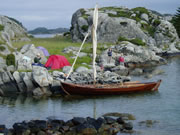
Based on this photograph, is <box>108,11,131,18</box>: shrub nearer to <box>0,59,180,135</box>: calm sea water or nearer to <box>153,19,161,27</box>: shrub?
<box>153,19,161,27</box>: shrub

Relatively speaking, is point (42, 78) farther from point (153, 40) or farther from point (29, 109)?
point (153, 40)

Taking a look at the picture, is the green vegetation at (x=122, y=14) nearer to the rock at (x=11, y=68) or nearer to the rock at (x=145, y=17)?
the rock at (x=145, y=17)

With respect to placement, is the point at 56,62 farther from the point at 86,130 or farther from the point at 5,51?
the point at 86,130

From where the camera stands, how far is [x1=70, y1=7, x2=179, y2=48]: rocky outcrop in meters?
91.8

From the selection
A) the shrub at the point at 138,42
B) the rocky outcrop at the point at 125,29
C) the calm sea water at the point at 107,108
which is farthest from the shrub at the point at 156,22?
the calm sea water at the point at 107,108

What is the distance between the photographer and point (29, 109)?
112 feet

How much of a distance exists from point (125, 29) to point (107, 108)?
61.3 metres

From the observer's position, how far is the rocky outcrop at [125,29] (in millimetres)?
91812

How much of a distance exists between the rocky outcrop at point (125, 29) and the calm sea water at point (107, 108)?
1979 inches

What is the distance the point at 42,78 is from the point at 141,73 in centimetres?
2254

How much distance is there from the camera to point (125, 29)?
303ft

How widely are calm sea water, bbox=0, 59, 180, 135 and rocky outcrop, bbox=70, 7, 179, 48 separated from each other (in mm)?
50268

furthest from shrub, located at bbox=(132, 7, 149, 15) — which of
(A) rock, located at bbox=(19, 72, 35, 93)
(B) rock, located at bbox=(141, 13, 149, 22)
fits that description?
(A) rock, located at bbox=(19, 72, 35, 93)

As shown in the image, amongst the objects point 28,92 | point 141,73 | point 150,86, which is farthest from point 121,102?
point 141,73
